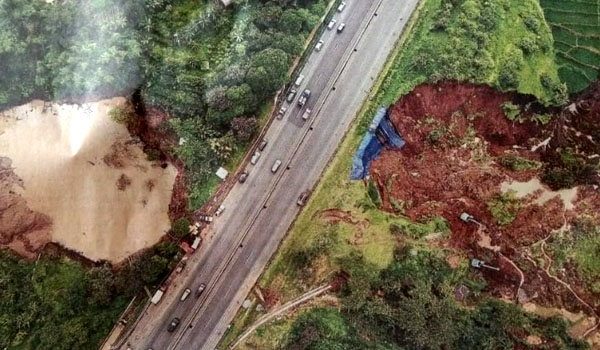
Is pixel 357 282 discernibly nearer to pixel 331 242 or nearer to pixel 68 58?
pixel 331 242

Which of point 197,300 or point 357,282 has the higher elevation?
point 357,282

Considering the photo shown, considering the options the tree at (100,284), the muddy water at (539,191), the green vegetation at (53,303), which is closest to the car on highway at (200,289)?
the green vegetation at (53,303)

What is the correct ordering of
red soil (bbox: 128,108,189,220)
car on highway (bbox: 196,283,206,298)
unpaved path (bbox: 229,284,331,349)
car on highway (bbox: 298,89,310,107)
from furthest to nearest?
1. car on highway (bbox: 298,89,310,107)
2. red soil (bbox: 128,108,189,220)
3. car on highway (bbox: 196,283,206,298)
4. unpaved path (bbox: 229,284,331,349)

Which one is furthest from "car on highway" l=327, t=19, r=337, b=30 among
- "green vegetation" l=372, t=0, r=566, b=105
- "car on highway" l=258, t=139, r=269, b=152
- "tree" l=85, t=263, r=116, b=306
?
"tree" l=85, t=263, r=116, b=306

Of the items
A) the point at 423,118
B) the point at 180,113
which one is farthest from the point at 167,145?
the point at 423,118

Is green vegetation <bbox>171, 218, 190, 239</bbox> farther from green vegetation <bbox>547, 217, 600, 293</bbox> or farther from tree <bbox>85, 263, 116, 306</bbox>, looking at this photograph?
green vegetation <bbox>547, 217, 600, 293</bbox>

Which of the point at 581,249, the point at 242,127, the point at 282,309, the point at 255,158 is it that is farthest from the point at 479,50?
the point at 282,309
